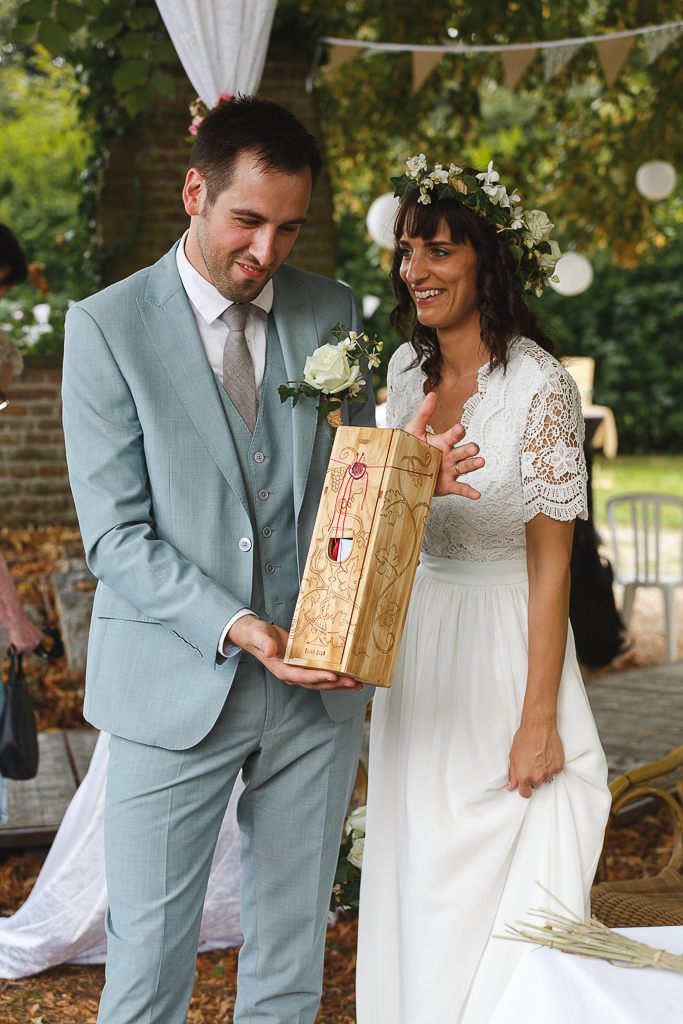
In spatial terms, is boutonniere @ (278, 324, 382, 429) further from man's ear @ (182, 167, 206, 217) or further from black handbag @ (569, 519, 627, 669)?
black handbag @ (569, 519, 627, 669)

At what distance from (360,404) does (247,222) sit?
0.45m

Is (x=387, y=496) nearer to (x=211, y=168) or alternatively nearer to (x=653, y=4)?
(x=211, y=168)

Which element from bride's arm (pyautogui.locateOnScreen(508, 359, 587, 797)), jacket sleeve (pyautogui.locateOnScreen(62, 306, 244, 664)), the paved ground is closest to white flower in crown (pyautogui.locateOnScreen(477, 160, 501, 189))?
bride's arm (pyautogui.locateOnScreen(508, 359, 587, 797))

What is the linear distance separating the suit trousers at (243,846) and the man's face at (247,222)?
67cm

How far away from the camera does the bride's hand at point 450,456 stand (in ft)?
5.33

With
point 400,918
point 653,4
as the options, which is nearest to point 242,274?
A: point 400,918

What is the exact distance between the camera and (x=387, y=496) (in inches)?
60.5

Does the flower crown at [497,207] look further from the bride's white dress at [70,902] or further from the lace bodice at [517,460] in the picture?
the bride's white dress at [70,902]

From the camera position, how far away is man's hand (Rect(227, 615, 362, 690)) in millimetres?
1535

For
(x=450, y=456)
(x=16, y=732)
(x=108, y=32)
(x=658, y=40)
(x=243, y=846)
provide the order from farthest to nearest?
1. (x=658, y=40)
2. (x=108, y=32)
3. (x=16, y=732)
4. (x=243, y=846)
5. (x=450, y=456)

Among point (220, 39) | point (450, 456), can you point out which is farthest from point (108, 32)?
point (450, 456)

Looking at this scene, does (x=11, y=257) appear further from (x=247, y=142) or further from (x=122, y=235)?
(x=122, y=235)

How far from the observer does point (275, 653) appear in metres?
1.57

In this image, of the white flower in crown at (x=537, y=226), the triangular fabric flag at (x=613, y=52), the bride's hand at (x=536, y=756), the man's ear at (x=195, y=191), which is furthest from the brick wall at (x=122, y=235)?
the bride's hand at (x=536, y=756)
